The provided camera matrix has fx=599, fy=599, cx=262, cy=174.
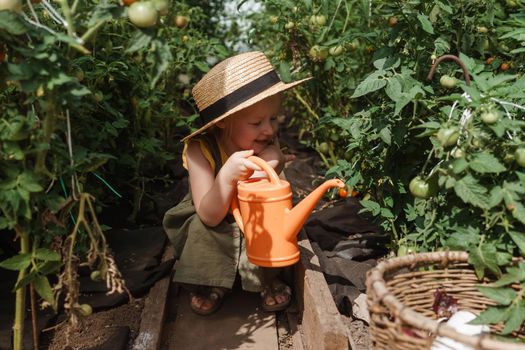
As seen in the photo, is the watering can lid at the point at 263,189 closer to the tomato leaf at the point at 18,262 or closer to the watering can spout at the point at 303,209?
the watering can spout at the point at 303,209

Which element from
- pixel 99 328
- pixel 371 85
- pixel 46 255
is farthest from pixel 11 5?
pixel 99 328

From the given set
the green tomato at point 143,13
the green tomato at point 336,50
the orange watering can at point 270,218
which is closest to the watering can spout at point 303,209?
the orange watering can at point 270,218

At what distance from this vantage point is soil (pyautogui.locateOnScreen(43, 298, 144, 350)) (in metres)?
2.08

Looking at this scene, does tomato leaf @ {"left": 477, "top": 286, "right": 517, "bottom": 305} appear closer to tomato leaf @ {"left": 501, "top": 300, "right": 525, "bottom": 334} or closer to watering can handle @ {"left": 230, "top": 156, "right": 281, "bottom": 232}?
tomato leaf @ {"left": 501, "top": 300, "right": 525, "bottom": 334}

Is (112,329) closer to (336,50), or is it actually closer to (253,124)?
(253,124)

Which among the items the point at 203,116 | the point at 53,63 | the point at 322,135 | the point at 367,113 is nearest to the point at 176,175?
the point at 322,135

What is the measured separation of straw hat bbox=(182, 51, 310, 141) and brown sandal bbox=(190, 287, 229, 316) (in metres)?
0.64

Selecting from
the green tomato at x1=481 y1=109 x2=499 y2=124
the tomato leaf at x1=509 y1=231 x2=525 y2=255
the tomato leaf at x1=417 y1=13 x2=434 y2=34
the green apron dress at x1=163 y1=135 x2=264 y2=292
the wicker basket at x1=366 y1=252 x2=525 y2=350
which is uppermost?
the tomato leaf at x1=417 y1=13 x2=434 y2=34

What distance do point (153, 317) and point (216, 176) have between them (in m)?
0.58

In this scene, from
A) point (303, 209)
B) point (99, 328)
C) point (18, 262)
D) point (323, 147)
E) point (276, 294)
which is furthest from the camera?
point (323, 147)

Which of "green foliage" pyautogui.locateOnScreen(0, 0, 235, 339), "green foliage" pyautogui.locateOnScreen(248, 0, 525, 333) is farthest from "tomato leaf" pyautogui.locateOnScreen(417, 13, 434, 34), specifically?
"green foliage" pyautogui.locateOnScreen(0, 0, 235, 339)

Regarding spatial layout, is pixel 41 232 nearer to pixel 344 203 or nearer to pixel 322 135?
pixel 344 203

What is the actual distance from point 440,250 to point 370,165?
68 centimetres

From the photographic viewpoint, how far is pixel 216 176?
229 cm
